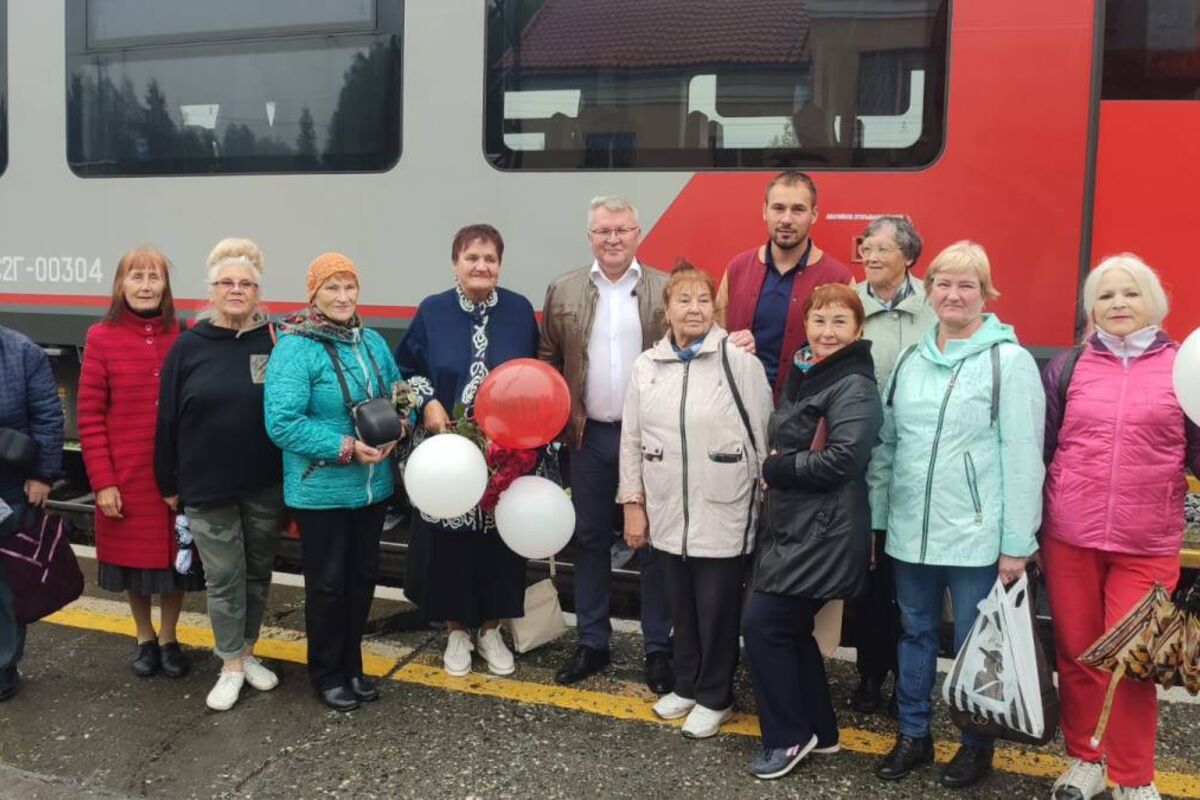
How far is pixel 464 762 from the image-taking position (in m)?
3.03

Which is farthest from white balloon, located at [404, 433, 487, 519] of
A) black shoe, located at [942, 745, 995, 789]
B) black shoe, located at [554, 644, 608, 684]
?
black shoe, located at [942, 745, 995, 789]

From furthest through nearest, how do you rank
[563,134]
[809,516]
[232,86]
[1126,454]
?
[232,86] → [563,134] → [809,516] → [1126,454]

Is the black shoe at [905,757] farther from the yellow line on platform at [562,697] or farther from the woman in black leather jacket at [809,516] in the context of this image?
the woman in black leather jacket at [809,516]

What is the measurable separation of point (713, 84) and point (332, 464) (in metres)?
2.35

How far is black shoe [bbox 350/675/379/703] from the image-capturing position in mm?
3404

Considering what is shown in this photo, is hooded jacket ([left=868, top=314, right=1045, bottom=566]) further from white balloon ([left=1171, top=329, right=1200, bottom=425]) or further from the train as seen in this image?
the train

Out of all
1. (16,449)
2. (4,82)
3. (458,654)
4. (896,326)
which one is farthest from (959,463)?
(4,82)

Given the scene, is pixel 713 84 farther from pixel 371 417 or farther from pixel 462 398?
pixel 371 417

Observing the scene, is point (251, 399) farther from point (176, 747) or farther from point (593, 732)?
point (593, 732)

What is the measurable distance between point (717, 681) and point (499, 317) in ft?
4.77

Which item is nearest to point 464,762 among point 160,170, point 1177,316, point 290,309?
point 290,309

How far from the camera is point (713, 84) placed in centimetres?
432

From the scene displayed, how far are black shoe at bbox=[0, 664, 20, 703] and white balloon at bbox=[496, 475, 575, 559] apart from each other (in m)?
1.77

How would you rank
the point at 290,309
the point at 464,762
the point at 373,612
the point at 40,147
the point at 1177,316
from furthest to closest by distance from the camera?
the point at 40,147 → the point at 290,309 → the point at 373,612 → the point at 1177,316 → the point at 464,762
